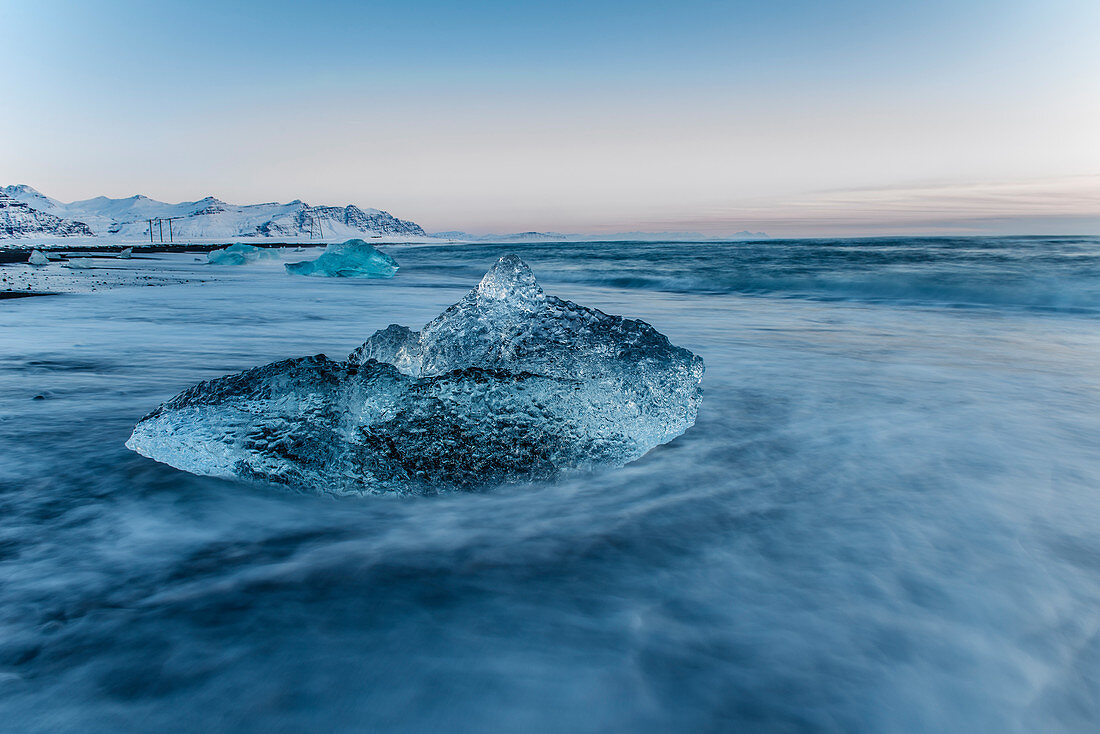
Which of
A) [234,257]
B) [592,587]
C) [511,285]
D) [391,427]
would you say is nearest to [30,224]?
[234,257]

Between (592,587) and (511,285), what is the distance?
5.64 ft

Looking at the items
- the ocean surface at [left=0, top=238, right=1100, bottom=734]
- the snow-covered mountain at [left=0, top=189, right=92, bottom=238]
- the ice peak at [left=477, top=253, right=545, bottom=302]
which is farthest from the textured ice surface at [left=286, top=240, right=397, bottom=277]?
the snow-covered mountain at [left=0, top=189, right=92, bottom=238]

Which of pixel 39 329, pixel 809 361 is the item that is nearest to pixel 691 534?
pixel 809 361

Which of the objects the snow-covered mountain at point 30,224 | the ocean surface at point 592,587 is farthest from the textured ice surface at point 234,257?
the snow-covered mountain at point 30,224

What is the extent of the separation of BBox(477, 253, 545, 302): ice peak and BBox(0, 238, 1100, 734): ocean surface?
39.0 inches

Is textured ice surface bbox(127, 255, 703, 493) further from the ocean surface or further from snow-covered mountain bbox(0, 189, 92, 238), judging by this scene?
snow-covered mountain bbox(0, 189, 92, 238)

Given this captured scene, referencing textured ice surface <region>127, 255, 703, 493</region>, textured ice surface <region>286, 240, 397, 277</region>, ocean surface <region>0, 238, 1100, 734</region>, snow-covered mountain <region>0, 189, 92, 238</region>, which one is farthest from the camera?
snow-covered mountain <region>0, 189, 92, 238</region>

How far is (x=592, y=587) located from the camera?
1.47 metres

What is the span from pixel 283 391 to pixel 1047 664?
7.39ft

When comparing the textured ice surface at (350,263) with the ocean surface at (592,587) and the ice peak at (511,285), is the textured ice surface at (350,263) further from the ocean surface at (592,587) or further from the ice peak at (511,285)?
the ice peak at (511,285)

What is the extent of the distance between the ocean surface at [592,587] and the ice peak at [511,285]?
0.99 m

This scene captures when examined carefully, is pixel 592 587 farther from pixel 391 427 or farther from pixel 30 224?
pixel 30 224

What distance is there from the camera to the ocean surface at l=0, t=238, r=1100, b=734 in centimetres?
110

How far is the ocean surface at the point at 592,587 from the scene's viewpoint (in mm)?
1098
